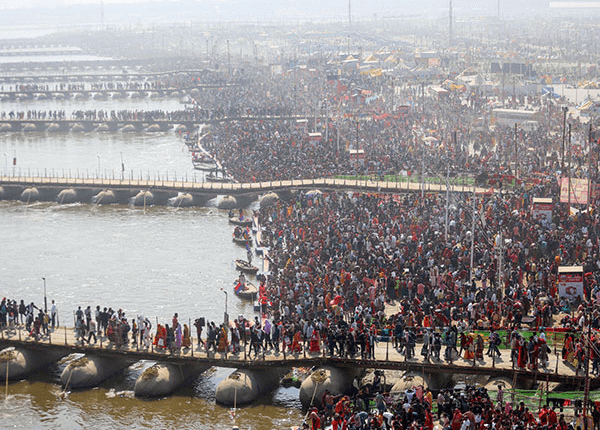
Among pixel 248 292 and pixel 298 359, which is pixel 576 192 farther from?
pixel 298 359

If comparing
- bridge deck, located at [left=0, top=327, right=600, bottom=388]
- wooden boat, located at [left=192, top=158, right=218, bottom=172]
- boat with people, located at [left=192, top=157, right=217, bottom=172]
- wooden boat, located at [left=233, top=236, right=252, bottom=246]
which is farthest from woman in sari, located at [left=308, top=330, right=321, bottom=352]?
wooden boat, located at [left=192, top=158, right=218, bottom=172]

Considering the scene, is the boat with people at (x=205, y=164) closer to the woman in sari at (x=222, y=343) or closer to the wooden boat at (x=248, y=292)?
the wooden boat at (x=248, y=292)

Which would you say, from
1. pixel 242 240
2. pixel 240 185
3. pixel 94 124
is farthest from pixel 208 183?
pixel 94 124

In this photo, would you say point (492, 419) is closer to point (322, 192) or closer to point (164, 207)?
point (322, 192)

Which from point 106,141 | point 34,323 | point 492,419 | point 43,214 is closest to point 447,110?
point 106,141

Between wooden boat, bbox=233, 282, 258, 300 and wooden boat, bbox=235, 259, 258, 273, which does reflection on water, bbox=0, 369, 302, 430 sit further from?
wooden boat, bbox=235, 259, 258, 273

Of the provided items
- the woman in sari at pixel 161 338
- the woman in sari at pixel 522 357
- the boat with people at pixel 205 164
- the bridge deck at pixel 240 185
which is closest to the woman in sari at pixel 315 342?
the woman in sari at pixel 161 338
